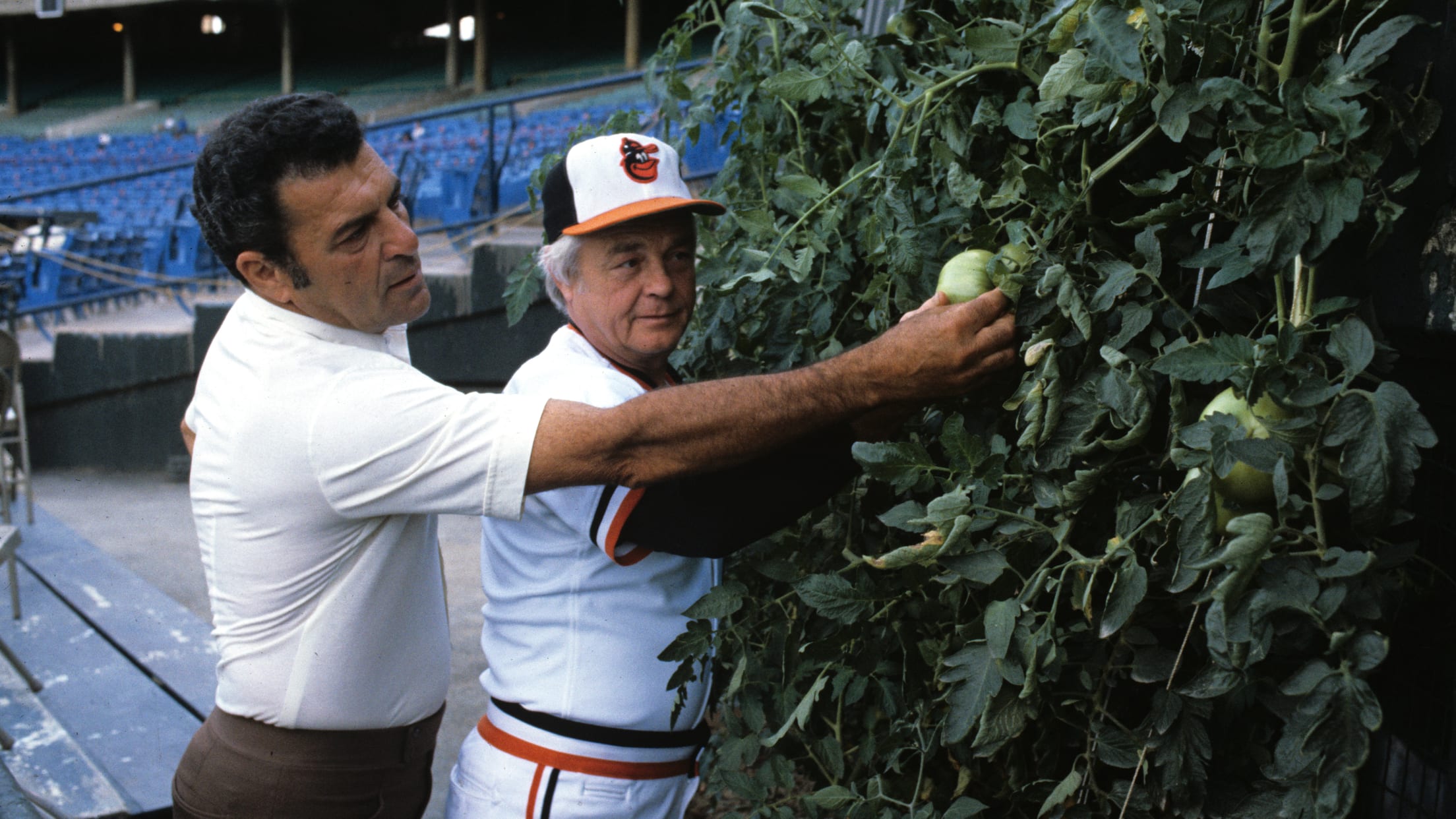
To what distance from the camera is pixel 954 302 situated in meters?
1.35

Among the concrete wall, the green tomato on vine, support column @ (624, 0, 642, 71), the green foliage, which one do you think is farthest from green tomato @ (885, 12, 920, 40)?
support column @ (624, 0, 642, 71)

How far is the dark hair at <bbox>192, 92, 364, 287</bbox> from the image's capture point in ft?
5.66

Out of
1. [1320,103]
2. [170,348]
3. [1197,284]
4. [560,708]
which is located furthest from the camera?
[170,348]

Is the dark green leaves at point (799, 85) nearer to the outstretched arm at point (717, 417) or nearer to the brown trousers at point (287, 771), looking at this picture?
the outstretched arm at point (717, 417)

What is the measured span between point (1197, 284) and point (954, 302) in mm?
281

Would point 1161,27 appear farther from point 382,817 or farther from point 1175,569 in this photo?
point 382,817

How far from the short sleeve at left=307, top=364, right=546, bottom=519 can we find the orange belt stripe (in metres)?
0.43

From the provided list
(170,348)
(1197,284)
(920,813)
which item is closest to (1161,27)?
(1197,284)

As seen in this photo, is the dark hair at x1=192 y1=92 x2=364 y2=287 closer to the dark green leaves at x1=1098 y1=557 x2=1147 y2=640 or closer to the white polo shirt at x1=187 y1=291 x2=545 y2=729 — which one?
the white polo shirt at x1=187 y1=291 x2=545 y2=729

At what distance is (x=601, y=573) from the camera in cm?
180

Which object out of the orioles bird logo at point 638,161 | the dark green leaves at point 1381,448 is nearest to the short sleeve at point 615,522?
the orioles bird logo at point 638,161

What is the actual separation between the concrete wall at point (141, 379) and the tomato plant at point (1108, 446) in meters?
7.09

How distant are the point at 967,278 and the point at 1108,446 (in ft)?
1.03

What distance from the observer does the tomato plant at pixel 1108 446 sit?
0.95 m
